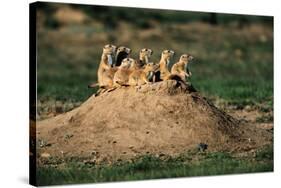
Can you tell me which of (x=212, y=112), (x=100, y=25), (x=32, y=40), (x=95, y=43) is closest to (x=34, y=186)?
(x=32, y=40)

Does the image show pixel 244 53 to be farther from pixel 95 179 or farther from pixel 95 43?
pixel 95 179

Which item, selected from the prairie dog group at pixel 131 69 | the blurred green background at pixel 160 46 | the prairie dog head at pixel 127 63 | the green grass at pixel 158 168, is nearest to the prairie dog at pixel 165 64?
the prairie dog group at pixel 131 69

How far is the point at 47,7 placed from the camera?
1175 centimetres

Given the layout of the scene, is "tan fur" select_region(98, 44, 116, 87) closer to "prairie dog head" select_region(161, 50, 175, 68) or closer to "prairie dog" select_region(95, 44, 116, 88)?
"prairie dog" select_region(95, 44, 116, 88)

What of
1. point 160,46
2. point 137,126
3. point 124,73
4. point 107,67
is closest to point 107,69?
point 107,67

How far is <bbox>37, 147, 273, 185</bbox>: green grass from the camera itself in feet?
36.7

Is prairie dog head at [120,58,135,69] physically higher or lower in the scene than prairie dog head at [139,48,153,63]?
lower

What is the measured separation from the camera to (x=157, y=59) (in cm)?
1405

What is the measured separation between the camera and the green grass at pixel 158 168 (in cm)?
1117

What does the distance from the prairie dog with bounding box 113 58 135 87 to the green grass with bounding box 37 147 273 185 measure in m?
1.10

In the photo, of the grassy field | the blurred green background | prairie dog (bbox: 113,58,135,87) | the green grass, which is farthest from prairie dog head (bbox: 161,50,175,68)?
the green grass

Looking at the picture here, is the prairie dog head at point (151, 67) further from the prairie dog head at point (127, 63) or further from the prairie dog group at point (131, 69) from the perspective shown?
the prairie dog head at point (127, 63)

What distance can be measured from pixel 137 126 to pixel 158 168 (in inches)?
25.8

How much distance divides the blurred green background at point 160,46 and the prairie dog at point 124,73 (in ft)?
3.34
